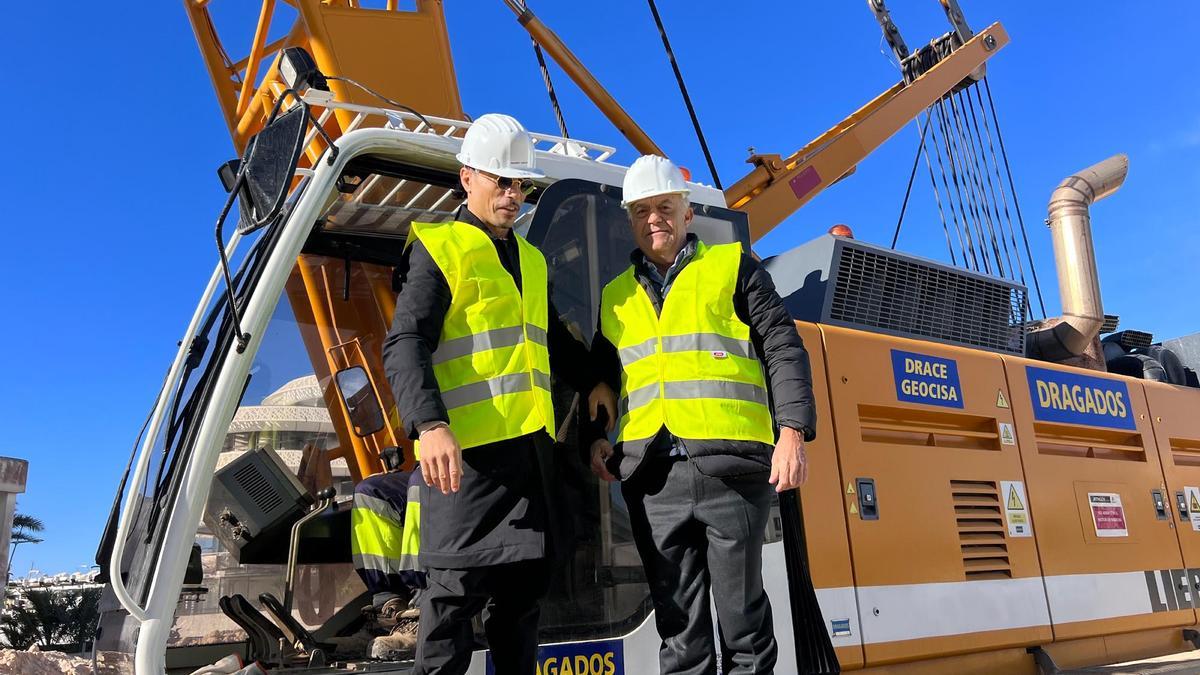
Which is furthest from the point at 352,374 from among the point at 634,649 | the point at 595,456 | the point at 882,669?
the point at 882,669

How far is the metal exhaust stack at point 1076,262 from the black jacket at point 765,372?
11.5ft

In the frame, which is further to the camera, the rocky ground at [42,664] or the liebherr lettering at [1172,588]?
the rocky ground at [42,664]

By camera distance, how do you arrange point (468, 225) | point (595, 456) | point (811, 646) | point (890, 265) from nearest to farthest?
point (468, 225), point (595, 456), point (811, 646), point (890, 265)

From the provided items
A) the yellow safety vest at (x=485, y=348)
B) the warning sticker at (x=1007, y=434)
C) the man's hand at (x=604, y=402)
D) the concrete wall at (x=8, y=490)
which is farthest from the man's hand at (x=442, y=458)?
the concrete wall at (x=8, y=490)

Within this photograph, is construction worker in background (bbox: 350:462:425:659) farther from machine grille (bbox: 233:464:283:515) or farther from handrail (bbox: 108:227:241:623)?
handrail (bbox: 108:227:241:623)

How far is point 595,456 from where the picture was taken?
2760 mm

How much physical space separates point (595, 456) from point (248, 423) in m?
1.53

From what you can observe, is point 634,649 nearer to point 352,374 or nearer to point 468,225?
point 468,225

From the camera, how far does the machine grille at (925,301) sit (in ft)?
14.1

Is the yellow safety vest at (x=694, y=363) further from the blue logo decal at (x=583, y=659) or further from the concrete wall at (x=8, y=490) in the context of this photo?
the concrete wall at (x=8, y=490)

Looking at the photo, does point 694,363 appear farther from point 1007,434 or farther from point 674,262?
point 1007,434

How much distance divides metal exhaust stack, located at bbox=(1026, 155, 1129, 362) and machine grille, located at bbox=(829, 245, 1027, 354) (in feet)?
1.78

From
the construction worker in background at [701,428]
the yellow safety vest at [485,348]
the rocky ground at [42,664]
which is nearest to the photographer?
the yellow safety vest at [485,348]

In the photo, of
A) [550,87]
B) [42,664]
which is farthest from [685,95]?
[42,664]
